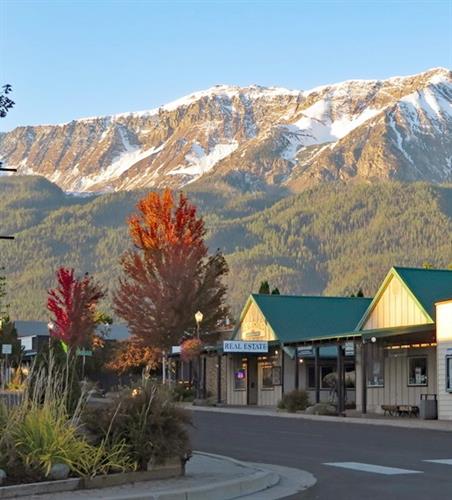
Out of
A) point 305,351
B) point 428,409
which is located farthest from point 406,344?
point 305,351

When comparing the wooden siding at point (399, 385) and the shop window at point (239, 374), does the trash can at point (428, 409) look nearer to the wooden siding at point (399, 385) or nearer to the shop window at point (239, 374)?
the wooden siding at point (399, 385)

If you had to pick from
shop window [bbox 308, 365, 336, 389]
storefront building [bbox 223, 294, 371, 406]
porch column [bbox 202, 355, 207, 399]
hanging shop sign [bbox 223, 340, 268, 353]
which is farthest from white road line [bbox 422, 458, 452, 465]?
porch column [bbox 202, 355, 207, 399]

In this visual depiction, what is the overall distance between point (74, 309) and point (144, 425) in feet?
191

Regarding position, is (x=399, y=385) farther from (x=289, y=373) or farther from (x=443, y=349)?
(x=289, y=373)

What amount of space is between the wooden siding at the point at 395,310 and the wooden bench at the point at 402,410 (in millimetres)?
3105

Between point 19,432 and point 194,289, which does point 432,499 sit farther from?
point 194,289

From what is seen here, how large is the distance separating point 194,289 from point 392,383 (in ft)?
71.9

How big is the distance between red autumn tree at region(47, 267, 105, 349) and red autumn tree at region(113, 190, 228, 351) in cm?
683

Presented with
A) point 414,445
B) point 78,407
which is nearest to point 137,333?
point 414,445

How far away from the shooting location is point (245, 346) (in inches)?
1955

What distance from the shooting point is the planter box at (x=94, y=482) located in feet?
41.7

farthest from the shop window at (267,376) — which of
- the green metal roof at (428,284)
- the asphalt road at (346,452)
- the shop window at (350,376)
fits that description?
the asphalt road at (346,452)

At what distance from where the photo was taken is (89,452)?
14.0 m

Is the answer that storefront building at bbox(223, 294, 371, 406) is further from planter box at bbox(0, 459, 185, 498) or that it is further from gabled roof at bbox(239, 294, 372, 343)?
planter box at bbox(0, 459, 185, 498)
